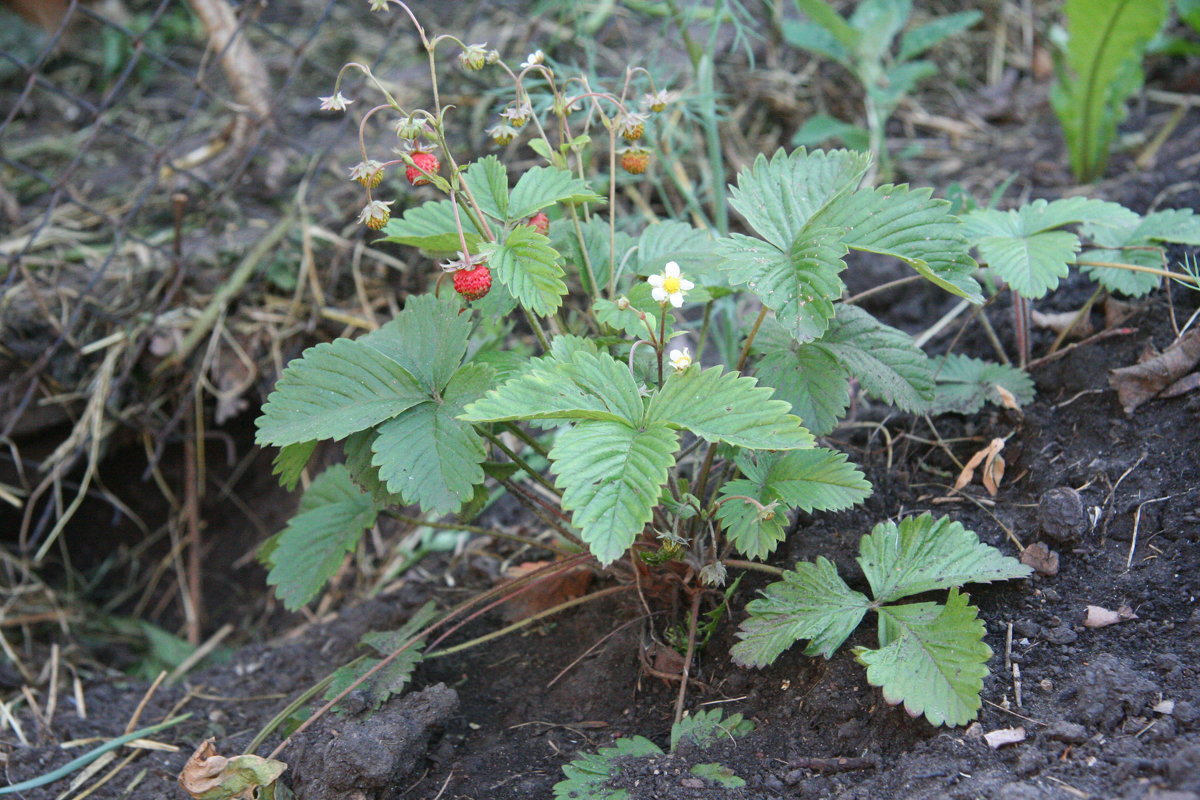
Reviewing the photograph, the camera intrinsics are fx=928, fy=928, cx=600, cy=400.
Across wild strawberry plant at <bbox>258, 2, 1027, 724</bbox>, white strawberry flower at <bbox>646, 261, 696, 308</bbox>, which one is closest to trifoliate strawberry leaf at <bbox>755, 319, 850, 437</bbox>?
wild strawberry plant at <bbox>258, 2, 1027, 724</bbox>

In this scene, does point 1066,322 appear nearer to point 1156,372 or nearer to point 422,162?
point 1156,372

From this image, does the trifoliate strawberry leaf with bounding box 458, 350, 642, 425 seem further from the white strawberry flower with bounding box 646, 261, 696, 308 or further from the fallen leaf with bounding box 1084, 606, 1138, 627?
the fallen leaf with bounding box 1084, 606, 1138, 627

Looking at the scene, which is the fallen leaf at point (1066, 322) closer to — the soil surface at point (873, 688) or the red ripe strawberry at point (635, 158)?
the soil surface at point (873, 688)

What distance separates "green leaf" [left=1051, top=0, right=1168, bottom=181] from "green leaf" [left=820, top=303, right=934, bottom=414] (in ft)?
3.84

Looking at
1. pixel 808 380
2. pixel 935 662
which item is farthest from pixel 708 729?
pixel 808 380

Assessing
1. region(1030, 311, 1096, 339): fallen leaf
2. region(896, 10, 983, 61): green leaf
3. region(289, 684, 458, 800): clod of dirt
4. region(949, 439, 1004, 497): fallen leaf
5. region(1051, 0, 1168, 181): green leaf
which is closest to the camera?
region(289, 684, 458, 800): clod of dirt

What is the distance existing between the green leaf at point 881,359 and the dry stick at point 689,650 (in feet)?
1.38

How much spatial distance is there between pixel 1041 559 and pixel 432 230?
1.03 meters

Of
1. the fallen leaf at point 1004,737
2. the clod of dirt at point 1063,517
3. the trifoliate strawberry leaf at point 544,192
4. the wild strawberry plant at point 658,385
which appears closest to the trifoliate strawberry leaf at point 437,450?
the wild strawberry plant at point 658,385

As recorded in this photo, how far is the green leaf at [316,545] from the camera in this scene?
1548mm

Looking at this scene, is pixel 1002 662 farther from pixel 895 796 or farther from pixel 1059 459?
pixel 1059 459

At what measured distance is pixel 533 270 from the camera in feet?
4.13

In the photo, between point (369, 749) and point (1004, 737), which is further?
point (369, 749)

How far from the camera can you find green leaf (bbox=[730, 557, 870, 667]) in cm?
127
